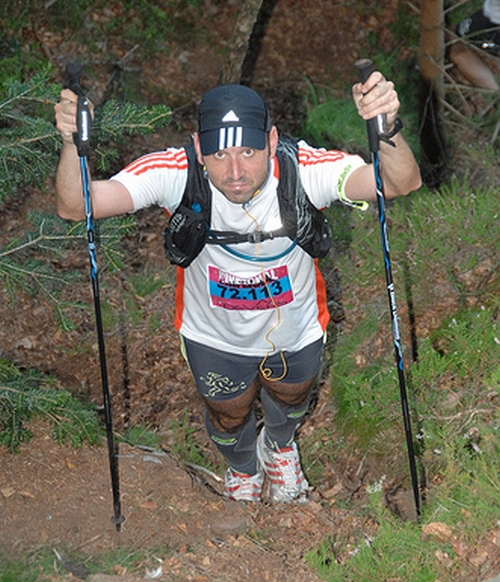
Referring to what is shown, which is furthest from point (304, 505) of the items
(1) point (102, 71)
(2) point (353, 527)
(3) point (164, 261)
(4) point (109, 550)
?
(1) point (102, 71)

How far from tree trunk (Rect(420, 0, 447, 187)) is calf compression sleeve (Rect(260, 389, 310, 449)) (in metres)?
4.43

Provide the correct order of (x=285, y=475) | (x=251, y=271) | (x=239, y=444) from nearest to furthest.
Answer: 1. (x=251, y=271)
2. (x=239, y=444)
3. (x=285, y=475)

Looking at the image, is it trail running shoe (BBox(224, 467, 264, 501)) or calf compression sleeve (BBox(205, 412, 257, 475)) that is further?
trail running shoe (BBox(224, 467, 264, 501))

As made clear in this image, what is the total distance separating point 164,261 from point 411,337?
300 cm

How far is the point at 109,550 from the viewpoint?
4.77 m

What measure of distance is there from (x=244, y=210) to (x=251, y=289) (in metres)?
0.45

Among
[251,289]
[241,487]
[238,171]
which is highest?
[238,171]

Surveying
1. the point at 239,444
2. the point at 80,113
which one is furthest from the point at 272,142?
the point at 239,444

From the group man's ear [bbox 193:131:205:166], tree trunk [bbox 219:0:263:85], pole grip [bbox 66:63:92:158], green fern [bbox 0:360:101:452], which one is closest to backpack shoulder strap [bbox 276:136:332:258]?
man's ear [bbox 193:131:205:166]

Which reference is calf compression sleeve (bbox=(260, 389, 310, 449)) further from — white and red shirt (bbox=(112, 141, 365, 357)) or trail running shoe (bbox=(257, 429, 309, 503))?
white and red shirt (bbox=(112, 141, 365, 357))

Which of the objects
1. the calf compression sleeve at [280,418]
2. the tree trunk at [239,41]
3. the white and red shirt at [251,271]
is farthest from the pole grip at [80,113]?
the tree trunk at [239,41]

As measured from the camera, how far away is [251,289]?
433cm

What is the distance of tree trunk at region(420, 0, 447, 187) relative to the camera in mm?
8375

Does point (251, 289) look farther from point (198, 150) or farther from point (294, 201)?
point (198, 150)
